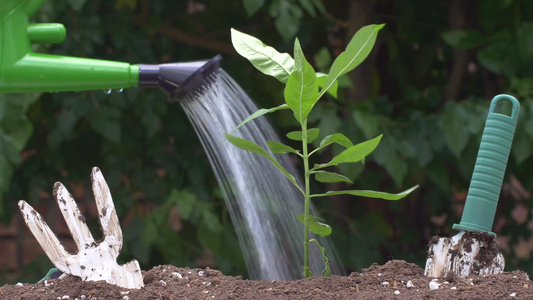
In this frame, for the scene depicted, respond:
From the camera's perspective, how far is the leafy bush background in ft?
4.83

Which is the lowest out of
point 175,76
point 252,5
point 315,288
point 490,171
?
point 315,288

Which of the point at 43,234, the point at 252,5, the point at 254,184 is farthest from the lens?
the point at 252,5

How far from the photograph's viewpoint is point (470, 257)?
0.67 meters

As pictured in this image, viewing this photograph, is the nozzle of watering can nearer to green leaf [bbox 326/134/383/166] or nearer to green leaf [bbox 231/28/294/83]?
green leaf [bbox 231/28/294/83]

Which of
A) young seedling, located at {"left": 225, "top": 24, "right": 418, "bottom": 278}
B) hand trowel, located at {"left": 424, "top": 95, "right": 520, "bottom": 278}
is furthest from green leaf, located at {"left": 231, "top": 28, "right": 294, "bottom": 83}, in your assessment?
hand trowel, located at {"left": 424, "top": 95, "right": 520, "bottom": 278}

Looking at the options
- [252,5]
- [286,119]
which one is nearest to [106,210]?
[252,5]

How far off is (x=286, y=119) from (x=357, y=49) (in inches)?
36.0

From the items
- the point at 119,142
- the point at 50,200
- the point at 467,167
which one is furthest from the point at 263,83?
the point at 50,200

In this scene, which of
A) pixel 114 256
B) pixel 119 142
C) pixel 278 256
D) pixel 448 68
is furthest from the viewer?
pixel 448 68

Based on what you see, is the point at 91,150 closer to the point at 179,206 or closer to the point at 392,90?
the point at 179,206

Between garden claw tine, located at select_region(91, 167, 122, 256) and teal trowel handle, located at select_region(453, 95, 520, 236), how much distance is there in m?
0.33

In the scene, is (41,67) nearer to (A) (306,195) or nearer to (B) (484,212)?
(A) (306,195)

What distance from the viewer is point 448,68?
1901 mm

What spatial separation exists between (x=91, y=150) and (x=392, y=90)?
0.83 meters
